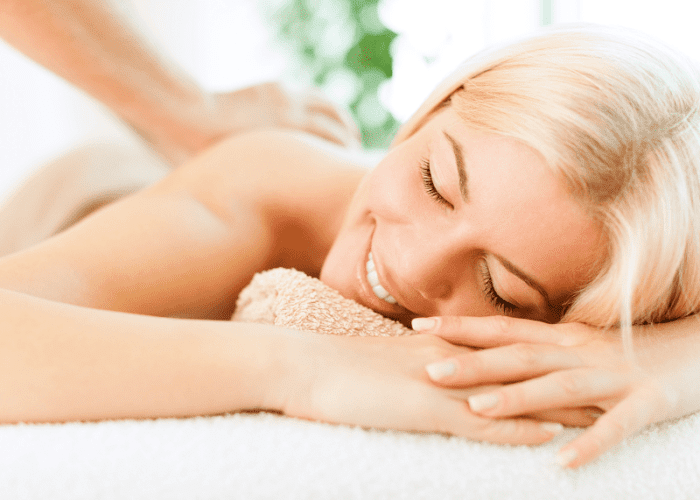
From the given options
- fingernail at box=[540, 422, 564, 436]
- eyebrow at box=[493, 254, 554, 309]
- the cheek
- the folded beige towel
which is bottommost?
the folded beige towel

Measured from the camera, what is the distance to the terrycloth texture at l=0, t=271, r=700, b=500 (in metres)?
0.47

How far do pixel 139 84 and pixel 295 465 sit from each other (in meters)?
1.20

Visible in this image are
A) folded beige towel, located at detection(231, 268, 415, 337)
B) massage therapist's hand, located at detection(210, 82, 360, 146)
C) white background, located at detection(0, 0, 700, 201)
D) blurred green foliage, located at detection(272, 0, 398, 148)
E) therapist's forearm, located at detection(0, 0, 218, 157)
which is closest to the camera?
folded beige towel, located at detection(231, 268, 415, 337)

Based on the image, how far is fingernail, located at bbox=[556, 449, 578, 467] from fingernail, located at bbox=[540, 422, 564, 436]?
47 mm

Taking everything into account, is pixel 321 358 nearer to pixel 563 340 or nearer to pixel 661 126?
pixel 563 340

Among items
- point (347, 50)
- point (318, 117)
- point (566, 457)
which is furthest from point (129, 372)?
point (347, 50)

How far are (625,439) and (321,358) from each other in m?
0.34

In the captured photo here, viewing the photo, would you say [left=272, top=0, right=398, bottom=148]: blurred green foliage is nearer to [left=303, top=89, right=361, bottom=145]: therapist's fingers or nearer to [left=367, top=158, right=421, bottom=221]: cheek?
[left=303, top=89, right=361, bottom=145]: therapist's fingers

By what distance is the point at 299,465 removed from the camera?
1.63 ft

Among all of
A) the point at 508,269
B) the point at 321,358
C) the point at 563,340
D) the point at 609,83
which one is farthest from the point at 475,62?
the point at 321,358

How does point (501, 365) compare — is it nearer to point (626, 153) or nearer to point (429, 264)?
point (429, 264)

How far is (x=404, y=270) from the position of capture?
0.80 m

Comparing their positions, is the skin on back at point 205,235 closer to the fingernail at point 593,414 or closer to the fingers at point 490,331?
the fingers at point 490,331

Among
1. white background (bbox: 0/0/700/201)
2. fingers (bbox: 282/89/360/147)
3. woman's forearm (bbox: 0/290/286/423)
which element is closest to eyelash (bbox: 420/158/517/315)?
woman's forearm (bbox: 0/290/286/423)
